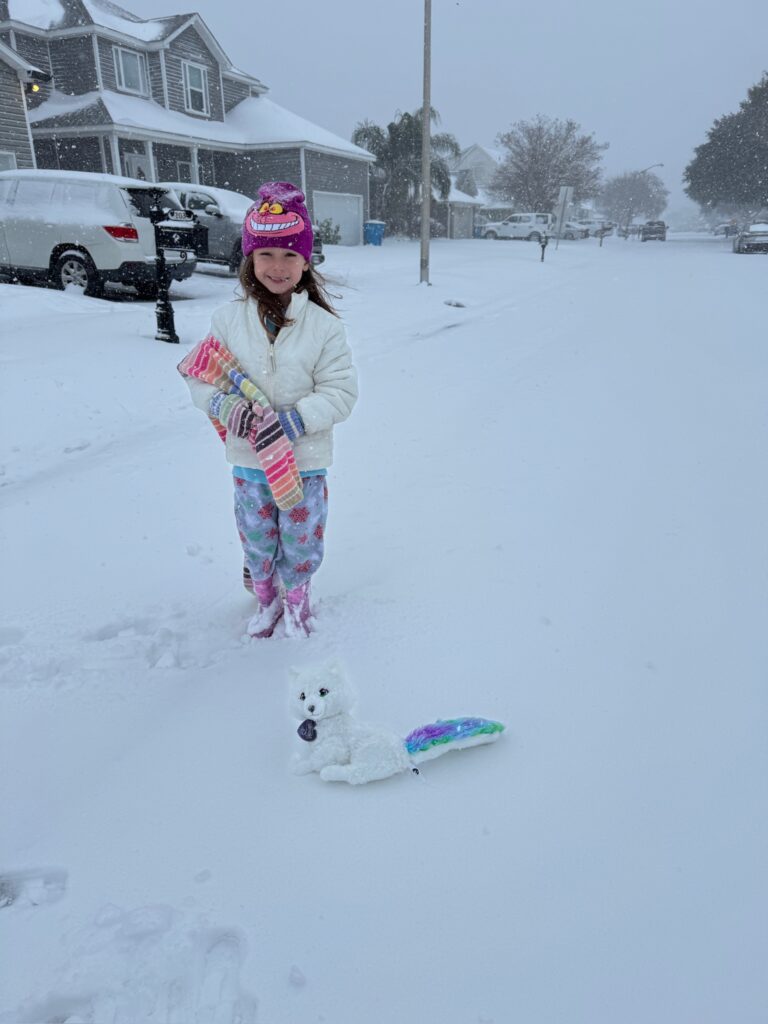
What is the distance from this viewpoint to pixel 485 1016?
136 cm

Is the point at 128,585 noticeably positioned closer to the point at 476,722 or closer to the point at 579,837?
the point at 476,722

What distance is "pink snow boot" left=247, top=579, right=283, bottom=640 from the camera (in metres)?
2.65

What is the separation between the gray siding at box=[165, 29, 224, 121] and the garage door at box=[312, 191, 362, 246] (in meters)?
4.78

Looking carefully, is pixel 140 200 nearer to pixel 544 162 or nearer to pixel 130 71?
pixel 130 71

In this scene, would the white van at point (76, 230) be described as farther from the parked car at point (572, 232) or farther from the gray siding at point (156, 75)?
the parked car at point (572, 232)

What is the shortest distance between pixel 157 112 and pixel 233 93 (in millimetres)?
5223

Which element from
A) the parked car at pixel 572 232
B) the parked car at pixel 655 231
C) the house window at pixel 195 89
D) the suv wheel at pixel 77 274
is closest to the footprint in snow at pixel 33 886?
the suv wheel at pixel 77 274

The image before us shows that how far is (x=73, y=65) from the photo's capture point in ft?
63.6

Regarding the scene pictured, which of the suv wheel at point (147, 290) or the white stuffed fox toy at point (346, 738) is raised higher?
the suv wheel at point (147, 290)

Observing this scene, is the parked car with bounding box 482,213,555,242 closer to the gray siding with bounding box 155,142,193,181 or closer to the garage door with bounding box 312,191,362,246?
the garage door with bounding box 312,191,362,246

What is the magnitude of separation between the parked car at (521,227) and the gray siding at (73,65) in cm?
2536

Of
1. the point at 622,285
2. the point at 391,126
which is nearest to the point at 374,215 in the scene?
the point at 391,126

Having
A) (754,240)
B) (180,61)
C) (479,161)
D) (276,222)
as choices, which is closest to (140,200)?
(276,222)

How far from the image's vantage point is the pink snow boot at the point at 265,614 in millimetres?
2648
